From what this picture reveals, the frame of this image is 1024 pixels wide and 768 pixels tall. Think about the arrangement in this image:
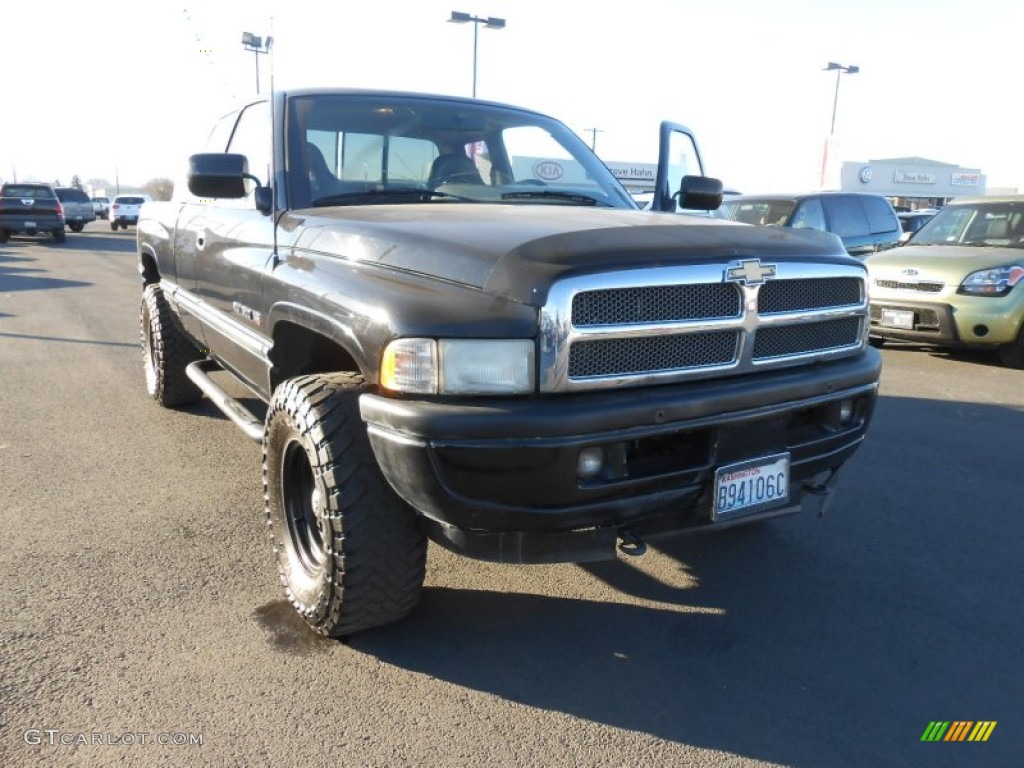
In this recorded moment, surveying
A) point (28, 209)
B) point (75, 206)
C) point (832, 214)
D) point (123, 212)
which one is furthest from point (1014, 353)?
point (123, 212)

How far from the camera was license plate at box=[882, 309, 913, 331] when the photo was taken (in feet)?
26.1

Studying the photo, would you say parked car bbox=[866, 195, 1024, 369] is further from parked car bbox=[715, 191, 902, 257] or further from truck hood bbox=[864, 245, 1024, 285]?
parked car bbox=[715, 191, 902, 257]

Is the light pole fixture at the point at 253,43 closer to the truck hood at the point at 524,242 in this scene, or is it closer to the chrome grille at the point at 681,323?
the truck hood at the point at 524,242

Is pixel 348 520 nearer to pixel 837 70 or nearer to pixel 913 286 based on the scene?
pixel 913 286

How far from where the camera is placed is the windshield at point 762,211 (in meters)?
10.4

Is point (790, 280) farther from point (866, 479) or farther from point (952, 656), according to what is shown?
point (866, 479)

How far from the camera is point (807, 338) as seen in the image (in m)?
2.97

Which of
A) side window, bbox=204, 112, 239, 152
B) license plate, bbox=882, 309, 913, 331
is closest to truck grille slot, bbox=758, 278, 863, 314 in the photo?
side window, bbox=204, 112, 239, 152

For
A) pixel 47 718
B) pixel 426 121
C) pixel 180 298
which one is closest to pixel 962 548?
pixel 426 121

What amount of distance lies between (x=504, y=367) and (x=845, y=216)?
32.9ft

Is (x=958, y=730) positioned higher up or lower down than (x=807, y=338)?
lower down

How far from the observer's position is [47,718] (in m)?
2.46

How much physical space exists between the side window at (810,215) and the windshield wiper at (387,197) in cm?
778

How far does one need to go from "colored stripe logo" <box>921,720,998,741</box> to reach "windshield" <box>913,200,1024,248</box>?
280 inches
